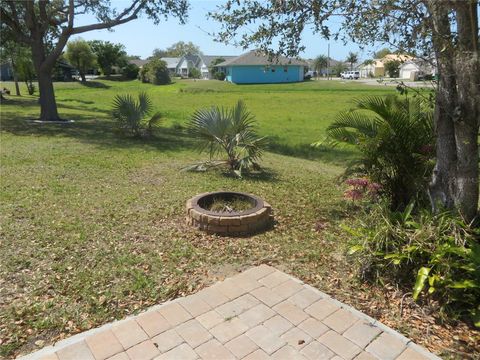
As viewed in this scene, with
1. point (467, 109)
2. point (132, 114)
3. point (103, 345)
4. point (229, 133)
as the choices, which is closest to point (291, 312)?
point (103, 345)

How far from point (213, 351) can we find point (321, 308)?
38.9 inches

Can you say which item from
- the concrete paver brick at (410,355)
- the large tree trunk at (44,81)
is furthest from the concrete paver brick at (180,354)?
the large tree trunk at (44,81)

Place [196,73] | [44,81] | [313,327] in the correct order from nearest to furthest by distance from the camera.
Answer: [313,327]
[44,81]
[196,73]

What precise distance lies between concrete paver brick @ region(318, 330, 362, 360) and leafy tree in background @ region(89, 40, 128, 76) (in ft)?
206

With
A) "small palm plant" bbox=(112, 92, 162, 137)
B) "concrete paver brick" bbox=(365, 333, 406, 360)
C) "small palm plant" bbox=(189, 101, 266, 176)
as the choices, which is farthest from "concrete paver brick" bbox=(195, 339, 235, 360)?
"small palm plant" bbox=(112, 92, 162, 137)

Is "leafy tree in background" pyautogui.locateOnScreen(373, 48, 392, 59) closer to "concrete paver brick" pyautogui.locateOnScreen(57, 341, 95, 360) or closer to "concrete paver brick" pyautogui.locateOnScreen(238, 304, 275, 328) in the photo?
"concrete paver brick" pyautogui.locateOnScreen(238, 304, 275, 328)

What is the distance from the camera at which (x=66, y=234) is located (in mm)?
4543

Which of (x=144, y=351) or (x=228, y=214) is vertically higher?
(x=228, y=214)

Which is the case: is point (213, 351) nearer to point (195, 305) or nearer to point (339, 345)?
point (195, 305)

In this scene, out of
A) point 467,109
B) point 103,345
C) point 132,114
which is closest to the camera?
point 103,345

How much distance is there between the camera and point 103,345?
8.86 ft

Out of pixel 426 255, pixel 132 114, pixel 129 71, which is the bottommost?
pixel 426 255

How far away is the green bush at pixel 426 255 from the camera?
124 inches

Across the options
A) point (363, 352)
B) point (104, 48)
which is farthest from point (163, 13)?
point (104, 48)
